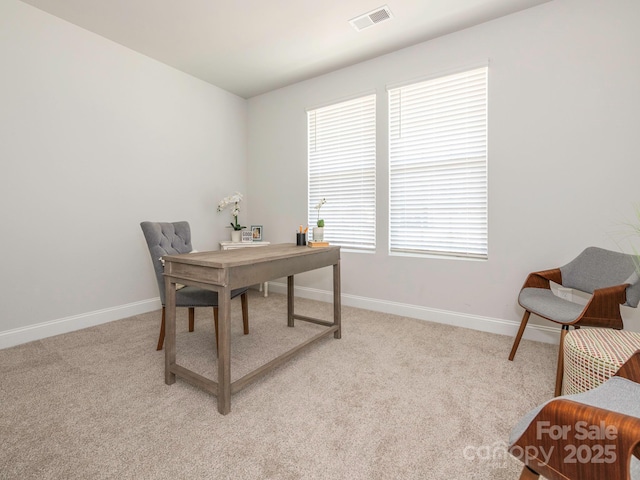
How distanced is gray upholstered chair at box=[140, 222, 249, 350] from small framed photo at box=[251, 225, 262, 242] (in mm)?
1466

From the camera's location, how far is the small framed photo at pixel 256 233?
407 centimetres

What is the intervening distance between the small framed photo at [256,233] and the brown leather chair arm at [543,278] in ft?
9.83

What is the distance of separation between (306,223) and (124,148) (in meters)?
2.11

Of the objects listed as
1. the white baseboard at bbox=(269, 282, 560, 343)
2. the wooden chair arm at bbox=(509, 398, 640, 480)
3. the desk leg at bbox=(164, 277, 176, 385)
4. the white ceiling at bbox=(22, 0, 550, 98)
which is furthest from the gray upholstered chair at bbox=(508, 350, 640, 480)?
the white ceiling at bbox=(22, 0, 550, 98)

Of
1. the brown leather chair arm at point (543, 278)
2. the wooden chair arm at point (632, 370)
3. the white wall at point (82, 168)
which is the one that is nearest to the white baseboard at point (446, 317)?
the brown leather chair arm at point (543, 278)

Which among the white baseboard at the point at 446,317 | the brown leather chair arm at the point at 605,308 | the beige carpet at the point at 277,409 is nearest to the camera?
the beige carpet at the point at 277,409

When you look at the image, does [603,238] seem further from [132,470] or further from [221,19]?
[221,19]

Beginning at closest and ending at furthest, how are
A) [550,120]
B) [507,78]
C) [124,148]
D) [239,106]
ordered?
1. [550,120]
2. [507,78]
3. [124,148]
4. [239,106]

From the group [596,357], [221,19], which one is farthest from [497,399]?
[221,19]

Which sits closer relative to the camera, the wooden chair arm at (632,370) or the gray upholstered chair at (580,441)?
the gray upholstered chair at (580,441)

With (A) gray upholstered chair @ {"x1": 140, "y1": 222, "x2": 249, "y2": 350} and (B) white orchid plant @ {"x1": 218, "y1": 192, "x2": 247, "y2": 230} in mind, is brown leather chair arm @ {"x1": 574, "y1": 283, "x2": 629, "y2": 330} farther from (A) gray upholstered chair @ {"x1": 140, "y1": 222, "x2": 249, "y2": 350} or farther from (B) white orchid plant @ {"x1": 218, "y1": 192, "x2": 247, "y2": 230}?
(B) white orchid plant @ {"x1": 218, "y1": 192, "x2": 247, "y2": 230}

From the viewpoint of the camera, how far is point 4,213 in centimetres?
237

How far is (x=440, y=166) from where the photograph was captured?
296cm

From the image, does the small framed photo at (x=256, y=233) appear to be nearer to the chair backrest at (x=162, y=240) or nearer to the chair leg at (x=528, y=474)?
the chair backrest at (x=162, y=240)
